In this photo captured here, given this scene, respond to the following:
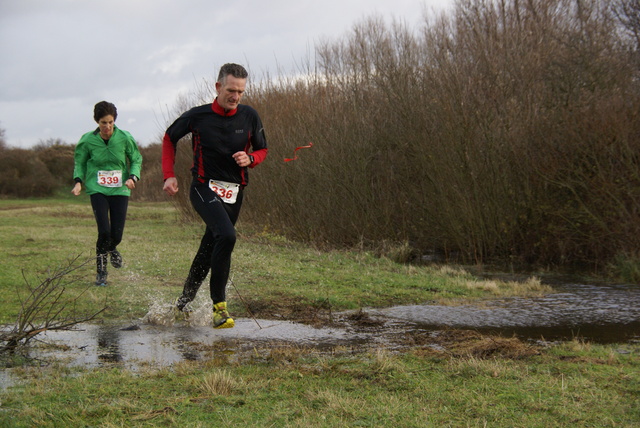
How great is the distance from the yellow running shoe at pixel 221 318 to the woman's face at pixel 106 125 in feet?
11.1

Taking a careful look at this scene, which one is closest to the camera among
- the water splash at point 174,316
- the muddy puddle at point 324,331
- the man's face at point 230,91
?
the muddy puddle at point 324,331

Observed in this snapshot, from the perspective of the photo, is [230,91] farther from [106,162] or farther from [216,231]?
[106,162]

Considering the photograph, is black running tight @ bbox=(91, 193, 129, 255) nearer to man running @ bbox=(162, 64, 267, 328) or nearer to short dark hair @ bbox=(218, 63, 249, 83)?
man running @ bbox=(162, 64, 267, 328)

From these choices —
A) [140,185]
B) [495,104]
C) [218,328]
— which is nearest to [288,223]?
[495,104]

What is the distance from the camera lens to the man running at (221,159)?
252 inches

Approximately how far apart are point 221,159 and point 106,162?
309 centimetres

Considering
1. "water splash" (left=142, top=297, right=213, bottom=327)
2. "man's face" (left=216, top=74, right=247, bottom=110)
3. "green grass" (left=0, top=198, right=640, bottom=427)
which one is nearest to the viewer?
"green grass" (left=0, top=198, right=640, bottom=427)

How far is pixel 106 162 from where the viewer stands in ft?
29.6

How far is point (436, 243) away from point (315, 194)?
10.7 ft

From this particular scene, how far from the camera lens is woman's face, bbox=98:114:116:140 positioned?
28.9 feet

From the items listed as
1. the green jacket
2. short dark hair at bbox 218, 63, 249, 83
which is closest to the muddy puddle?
short dark hair at bbox 218, 63, 249, 83

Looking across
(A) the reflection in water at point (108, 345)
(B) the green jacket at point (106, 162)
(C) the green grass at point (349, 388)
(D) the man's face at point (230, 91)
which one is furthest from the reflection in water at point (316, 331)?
(B) the green jacket at point (106, 162)

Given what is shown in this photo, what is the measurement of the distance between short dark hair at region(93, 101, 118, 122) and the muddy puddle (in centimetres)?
299

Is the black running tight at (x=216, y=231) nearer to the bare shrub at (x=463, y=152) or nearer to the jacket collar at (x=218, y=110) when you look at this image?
the jacket collar at (x=218, y=110)
